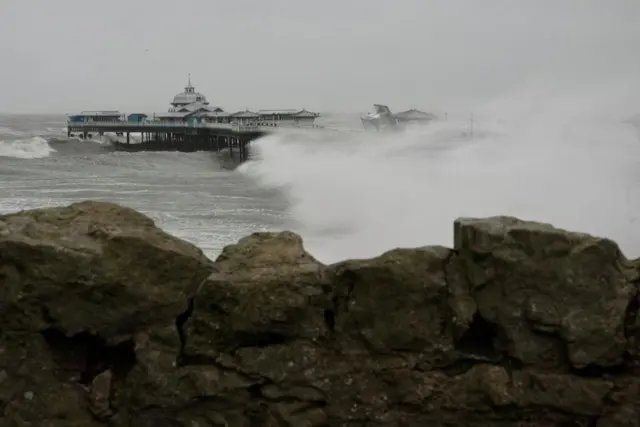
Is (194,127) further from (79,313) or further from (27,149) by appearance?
(79,313)

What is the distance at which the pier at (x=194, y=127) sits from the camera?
51.1 m

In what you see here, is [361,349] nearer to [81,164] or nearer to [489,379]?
[489,379]

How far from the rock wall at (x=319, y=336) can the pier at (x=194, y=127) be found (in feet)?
141

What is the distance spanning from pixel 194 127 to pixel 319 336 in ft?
187

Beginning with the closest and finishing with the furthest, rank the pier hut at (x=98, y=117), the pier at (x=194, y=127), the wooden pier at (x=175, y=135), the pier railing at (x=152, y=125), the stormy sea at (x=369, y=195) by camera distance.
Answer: the stormy sea at (x=369, y=195) → the pier at (x=194, y=127) → the pier railing at (x=152, y=125) → the wooden pier at (x=175, y=135) → the pier hut at (x=98, y=117)

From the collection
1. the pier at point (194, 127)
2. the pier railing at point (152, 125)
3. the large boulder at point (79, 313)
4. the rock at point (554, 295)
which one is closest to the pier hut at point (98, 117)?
the pier at point (194, 127)

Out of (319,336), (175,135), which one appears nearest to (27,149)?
(175,135)

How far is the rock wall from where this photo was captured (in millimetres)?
3229

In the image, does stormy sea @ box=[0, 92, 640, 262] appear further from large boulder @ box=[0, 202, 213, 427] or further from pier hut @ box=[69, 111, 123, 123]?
pier hut @ box=[69, 111, 123, 123]

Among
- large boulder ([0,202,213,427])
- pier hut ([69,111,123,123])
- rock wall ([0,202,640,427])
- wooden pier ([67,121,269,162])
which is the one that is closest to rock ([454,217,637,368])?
rock wall ([0,202,640,427])

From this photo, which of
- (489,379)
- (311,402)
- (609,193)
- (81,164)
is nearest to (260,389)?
(311,402)

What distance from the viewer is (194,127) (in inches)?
2320

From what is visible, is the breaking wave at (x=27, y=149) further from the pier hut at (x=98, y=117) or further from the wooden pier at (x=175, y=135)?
the pier hut at (x=98, y=117)

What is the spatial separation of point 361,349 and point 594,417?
1.06 meters
